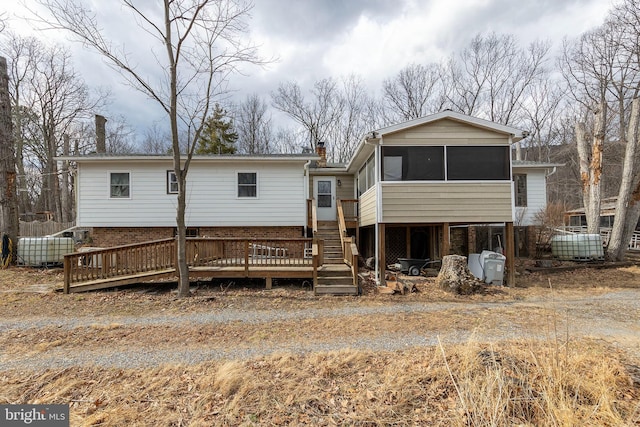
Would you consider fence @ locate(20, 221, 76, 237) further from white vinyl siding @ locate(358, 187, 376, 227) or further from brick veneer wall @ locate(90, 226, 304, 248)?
white vinyl siding @ locate(358, 187, 376, 227)

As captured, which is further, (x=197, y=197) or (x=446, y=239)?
(x=197, y=197)

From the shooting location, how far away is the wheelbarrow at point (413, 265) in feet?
31.2

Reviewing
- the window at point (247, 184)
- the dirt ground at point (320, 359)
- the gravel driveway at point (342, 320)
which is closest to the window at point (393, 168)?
the dirt ground at point (320, 359)

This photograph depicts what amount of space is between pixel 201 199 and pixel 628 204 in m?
16.4

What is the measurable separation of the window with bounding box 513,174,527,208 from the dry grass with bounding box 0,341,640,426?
38.0ft

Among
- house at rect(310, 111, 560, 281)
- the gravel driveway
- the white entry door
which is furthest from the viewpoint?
the white entry door

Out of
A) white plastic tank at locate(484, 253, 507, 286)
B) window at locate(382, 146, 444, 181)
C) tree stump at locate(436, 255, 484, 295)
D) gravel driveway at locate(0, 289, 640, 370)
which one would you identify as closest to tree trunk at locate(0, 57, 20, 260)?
gravel driveway at locate(0, 289, 640, 370)

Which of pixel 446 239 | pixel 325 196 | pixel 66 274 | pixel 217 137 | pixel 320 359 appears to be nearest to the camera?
pixel 320 359

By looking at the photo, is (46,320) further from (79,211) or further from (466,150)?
(466,150)

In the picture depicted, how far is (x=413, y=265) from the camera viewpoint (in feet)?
31.5

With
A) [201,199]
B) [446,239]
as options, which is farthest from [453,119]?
[201,199]

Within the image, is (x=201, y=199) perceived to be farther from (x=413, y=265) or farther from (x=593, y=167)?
(x=593, y=167)

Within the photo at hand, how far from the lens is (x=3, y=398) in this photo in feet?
9.69

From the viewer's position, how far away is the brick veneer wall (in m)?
11.4
